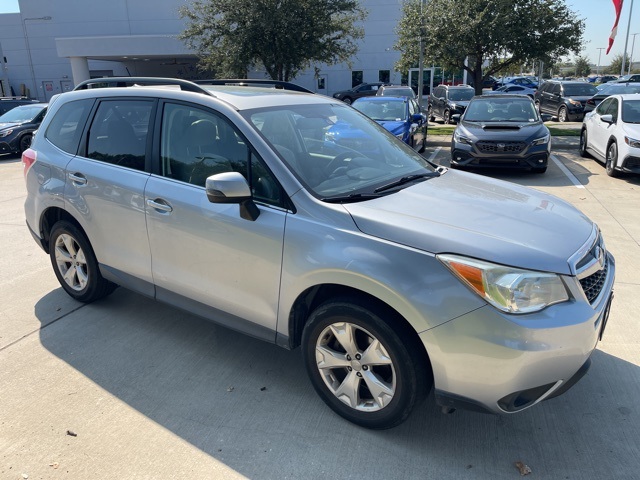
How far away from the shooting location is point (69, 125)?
14.1 feet

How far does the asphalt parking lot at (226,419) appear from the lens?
2.62 meters

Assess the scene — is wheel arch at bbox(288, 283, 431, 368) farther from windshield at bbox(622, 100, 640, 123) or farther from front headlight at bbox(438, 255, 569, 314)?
windshield at bbox(622, 100, 640, 123)

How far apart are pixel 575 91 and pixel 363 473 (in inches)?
872

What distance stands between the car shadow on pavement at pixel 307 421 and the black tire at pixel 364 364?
16cm

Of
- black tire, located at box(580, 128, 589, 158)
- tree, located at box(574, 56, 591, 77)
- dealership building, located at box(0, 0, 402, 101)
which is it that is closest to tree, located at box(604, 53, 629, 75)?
tree, located at box(574, 56, 591, 77)

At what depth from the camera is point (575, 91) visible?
818 inches

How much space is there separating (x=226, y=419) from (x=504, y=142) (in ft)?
28.4

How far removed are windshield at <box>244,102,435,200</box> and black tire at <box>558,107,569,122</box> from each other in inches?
759

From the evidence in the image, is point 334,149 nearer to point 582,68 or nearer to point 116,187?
point 116,187

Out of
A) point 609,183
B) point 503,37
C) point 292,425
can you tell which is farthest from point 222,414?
point 503,37

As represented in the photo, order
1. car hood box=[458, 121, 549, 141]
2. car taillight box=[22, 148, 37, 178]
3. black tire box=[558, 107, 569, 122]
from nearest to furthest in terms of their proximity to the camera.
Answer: car taillight box=[22, 148, 37, 178], car hood box=[458, 121, 549, 141], black tire box=[558, 107, 569, 122]

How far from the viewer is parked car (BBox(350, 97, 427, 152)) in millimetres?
10914

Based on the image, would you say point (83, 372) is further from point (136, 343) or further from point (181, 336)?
point (181, 336)

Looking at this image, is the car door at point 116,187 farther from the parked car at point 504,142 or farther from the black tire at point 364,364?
the parked car at point 504,142
